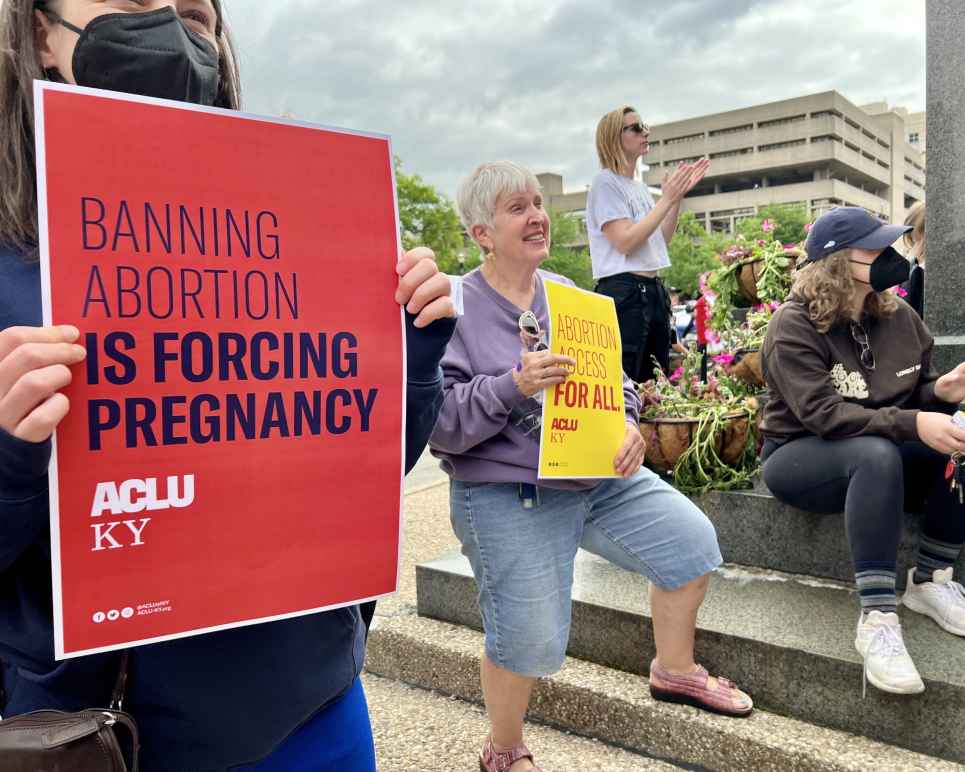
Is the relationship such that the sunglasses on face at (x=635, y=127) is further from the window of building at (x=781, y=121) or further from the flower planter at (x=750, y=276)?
the window of building at (x=781, y=121)

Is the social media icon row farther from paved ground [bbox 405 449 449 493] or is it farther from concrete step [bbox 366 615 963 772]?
paved ground [bbox 405 449 449 493]

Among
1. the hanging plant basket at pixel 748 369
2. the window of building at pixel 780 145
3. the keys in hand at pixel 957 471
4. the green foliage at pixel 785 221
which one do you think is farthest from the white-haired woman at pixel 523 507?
the window of building at pixel 780 145

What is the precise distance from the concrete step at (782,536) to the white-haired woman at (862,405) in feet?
0.70

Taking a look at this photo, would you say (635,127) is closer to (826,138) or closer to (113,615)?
(113,615)

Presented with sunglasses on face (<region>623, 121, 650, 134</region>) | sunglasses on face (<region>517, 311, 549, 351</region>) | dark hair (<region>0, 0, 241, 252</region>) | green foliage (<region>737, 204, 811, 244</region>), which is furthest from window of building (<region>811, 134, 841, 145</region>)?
dark hair (<region>0, 0, 241, 252</region>)

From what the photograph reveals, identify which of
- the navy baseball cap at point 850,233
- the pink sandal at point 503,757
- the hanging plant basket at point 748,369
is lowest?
the pink sandal at point 503,757

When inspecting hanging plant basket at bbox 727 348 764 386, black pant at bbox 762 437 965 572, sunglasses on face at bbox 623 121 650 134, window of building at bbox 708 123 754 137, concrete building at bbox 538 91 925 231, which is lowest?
black pant at bbox 762 437 965 572

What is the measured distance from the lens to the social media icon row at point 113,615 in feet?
3.21

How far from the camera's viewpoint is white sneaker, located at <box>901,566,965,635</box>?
255cm

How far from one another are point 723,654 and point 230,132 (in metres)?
2.35

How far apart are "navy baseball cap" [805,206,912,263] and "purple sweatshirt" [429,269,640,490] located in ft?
3.80

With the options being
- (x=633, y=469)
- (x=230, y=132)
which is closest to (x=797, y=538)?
(x=633, y=469)

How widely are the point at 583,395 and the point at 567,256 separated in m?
48.5

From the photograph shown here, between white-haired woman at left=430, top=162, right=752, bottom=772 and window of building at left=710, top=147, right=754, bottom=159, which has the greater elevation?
window of building at left=710, top=147, right=754, bottom=159
